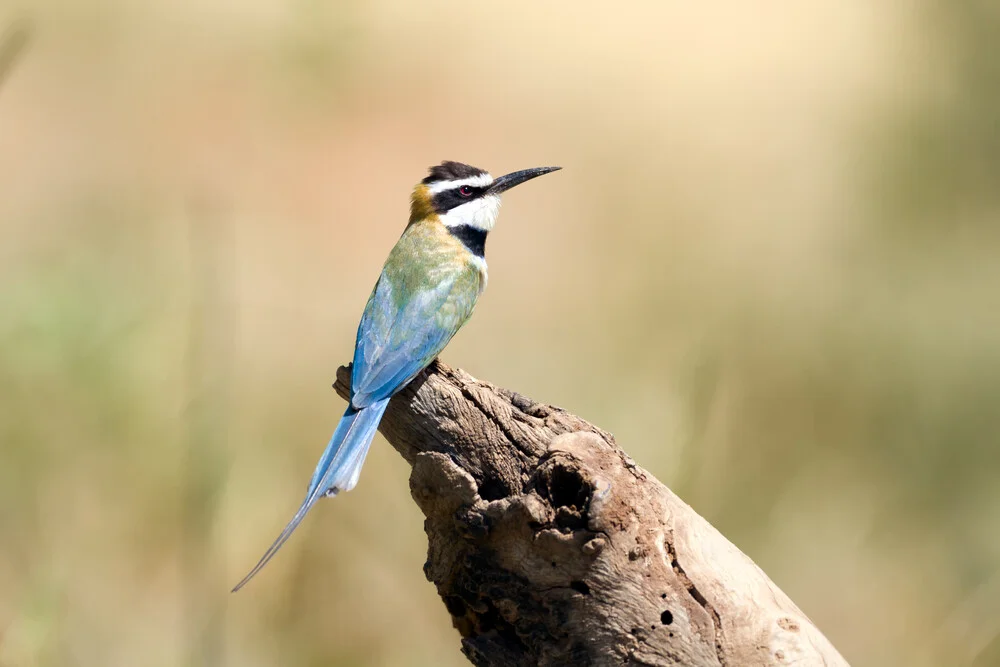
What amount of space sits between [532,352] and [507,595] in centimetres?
251

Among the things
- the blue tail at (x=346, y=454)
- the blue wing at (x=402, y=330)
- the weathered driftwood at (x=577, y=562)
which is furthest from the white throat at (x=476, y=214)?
the weathered driftwood at (x=577, y=562)

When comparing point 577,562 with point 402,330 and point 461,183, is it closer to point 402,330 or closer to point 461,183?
point 402,330

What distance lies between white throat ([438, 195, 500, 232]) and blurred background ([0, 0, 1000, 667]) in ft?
2.45

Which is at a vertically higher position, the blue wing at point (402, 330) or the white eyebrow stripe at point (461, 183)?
the white eyebrow stripe at point (461, 183)

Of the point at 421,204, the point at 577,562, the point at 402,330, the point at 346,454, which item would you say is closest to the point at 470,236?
the point at 421,204

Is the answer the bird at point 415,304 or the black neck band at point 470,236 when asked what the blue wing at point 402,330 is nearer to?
the bird at point 415,304

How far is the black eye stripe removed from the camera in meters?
3.23

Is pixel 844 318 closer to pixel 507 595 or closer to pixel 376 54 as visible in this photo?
pixel 376 54

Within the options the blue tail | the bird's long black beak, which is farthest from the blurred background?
the bird's long black beak

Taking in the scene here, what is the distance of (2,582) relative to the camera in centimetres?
348

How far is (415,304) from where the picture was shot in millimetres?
2844

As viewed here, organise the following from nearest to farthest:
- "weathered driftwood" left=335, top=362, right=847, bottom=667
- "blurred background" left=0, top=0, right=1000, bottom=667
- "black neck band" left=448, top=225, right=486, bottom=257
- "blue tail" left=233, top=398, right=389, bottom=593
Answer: "weathered driftwood" left=335, top=362, right=847, bottom=667, "blue tail" left=233, top=398, right=389, bottom=593, "black neck band" left=448, top=225, right=486, bottom=257, "blurred background" left=0, top=0, right=1000, bottom=667

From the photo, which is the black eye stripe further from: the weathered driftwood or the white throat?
the weathered driftwood

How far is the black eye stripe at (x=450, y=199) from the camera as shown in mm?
3230
